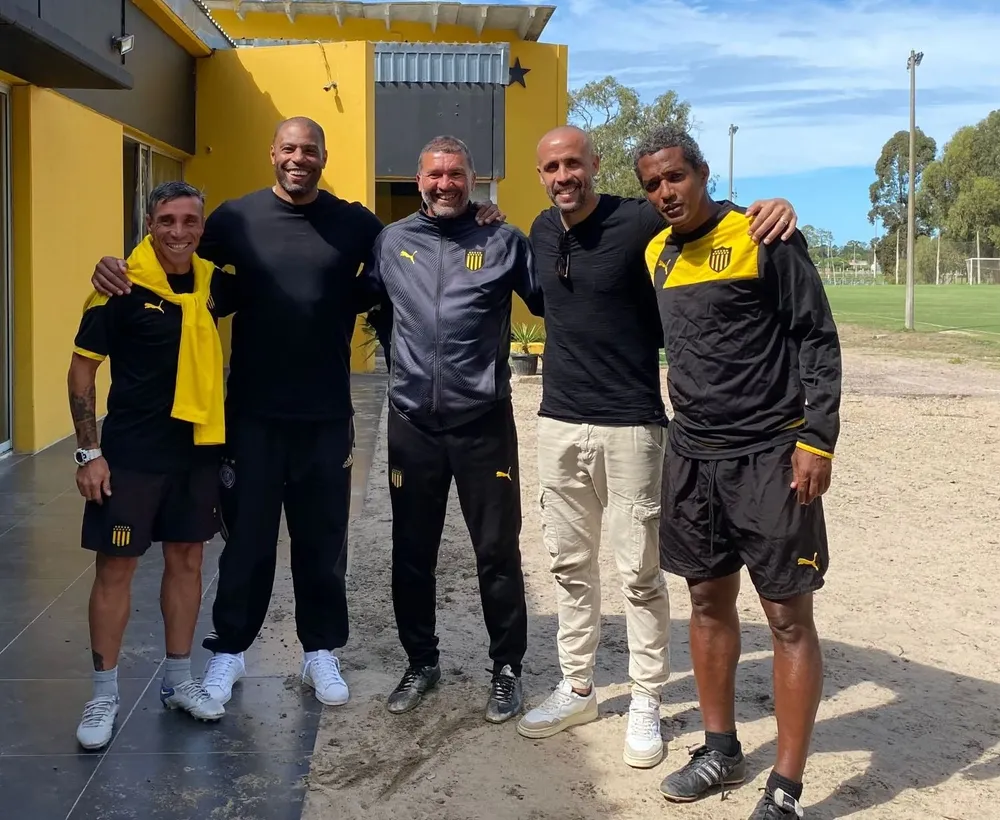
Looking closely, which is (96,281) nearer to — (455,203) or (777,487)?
(455,203)

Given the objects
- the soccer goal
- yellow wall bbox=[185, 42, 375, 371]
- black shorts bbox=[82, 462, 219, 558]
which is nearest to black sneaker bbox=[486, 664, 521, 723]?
black shorts bbox=[82, 462, 219, 558]

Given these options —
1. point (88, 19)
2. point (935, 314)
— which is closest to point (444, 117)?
point (88, 19)

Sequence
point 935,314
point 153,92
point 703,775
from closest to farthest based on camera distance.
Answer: point 703,775 < point 153,92 < point 935,314

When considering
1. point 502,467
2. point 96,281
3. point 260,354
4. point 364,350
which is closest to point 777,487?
point 502,467

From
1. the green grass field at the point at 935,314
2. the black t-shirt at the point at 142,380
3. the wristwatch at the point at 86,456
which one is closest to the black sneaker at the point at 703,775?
the black t-shirt at the point at 142,380

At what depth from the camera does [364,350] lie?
560 inches

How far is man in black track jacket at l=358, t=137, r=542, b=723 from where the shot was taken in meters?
3.64

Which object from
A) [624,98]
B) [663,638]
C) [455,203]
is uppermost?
[624,98]

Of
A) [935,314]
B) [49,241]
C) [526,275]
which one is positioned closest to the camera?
[526,275]

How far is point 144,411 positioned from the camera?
3.47 metres

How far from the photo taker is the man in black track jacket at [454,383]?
3.64 metres

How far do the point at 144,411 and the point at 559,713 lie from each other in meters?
A: 1.70

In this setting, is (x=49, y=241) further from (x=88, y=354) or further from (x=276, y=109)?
(x=88, y=354)

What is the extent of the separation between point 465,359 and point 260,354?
2.36ft
